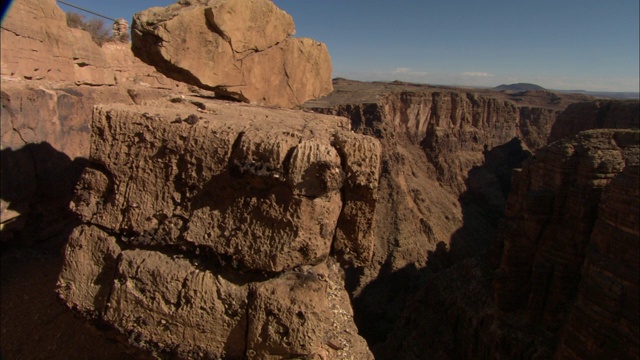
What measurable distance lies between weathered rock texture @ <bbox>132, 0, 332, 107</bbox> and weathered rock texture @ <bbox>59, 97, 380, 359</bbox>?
38.4 inches

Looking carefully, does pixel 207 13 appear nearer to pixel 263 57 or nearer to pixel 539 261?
pixel 263 57

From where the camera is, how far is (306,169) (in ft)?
11.8

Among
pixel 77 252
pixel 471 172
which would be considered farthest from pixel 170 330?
pixel 471 172

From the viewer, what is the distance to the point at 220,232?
3.84 meters

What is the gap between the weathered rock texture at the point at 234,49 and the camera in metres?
4.77

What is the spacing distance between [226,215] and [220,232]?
6.9 inches

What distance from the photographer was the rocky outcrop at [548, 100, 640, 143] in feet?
81.4

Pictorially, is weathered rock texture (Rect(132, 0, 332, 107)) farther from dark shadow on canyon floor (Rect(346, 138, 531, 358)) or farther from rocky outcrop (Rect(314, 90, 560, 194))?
rocky outcrop (Rect(314, 90, 560, 194))

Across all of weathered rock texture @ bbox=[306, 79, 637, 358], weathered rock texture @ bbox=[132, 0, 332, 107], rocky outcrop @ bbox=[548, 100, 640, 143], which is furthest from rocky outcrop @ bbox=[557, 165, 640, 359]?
rocky outcrop @ bbox=[548, 100, 640, 143]

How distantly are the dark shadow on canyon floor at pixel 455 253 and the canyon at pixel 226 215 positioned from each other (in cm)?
360

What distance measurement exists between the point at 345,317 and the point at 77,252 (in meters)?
2.95

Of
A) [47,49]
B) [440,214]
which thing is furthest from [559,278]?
[440,214]

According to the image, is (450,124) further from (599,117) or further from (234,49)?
(234,49)

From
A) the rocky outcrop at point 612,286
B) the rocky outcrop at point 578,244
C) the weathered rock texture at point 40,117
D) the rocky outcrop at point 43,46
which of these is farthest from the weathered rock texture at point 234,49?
the rocky outcrop at point 578,244
